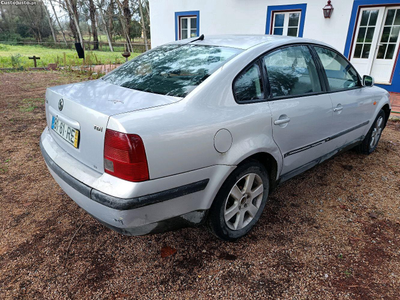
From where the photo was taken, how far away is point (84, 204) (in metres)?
1.86

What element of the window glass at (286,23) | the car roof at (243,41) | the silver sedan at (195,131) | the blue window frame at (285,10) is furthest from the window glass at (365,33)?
the car roof at (243,41)

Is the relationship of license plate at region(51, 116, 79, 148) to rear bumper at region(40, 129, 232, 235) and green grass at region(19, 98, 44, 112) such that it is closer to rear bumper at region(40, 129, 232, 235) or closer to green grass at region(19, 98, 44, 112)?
rear bumper at region(40, 129, 232, 235)

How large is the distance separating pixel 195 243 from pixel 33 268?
1.18 m

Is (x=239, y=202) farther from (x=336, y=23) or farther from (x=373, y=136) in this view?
(x=336, y=23)

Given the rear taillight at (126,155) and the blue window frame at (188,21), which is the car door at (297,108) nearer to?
the rear taillight at (126,155)

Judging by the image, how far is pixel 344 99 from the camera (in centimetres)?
302

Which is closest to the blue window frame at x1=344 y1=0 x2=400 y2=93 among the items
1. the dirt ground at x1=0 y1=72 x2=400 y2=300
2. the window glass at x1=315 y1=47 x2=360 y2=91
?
the window glass at x1=315 y1=47 x2=360 y2=91

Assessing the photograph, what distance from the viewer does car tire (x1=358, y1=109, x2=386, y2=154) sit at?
12.8ft

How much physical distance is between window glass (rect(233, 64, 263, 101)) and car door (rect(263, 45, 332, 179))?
0.12 m

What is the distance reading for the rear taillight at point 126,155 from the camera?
5.20 ft

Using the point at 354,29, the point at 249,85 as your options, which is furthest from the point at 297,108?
the point at 354,29

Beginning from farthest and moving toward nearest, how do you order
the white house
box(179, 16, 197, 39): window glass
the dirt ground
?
1. box(179, 16, 197, 39): window glass
2. the white house
3. the dirt ground

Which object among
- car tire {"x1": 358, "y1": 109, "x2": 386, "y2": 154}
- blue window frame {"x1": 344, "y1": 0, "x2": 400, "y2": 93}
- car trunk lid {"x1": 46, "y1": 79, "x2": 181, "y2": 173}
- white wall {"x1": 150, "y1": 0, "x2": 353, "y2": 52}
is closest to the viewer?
car trunk lid {"x1": 46, "y1": 79, "x2": 181, "y2": 173}

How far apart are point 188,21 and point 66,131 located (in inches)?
399
